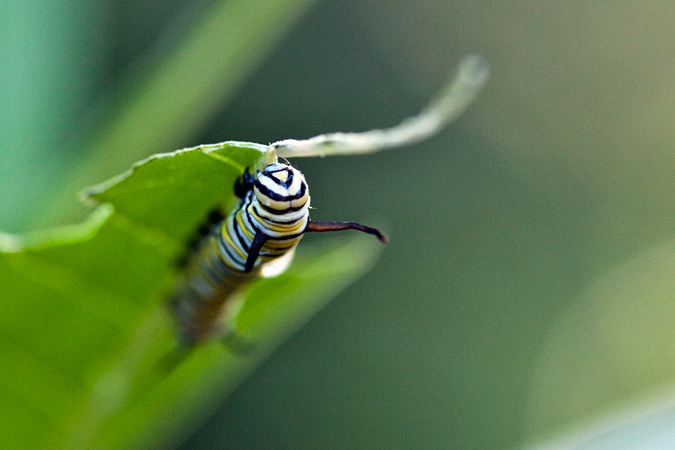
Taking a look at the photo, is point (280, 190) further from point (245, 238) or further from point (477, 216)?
point (477, 216)

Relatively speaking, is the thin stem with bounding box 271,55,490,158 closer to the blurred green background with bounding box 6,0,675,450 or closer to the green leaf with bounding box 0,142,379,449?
the green leaf with bounding box 0,142,379,449

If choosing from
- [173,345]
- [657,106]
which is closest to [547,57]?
[657,106]

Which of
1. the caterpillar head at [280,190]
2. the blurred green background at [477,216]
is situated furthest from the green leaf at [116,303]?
the blurred green background at [477,216]

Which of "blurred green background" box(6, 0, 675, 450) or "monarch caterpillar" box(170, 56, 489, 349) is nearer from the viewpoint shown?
"monarch caterpillar" box(170, 56, 489, 349)

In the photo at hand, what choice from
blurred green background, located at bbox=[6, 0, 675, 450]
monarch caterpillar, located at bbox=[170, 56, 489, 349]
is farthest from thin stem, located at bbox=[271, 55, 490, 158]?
blurred green background, located at bbox=[6, 0, 675, 450]

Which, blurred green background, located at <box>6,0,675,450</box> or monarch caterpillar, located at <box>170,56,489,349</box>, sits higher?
blurred green background, located at <box>6,0,675,450</box>

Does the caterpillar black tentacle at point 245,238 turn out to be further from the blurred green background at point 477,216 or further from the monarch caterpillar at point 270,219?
the blurred green background at point 477,216

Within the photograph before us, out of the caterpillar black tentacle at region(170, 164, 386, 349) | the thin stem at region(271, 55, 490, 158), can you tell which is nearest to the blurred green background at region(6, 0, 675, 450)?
the caterpillar black tentacle at region(170, 164, 386, 349)
